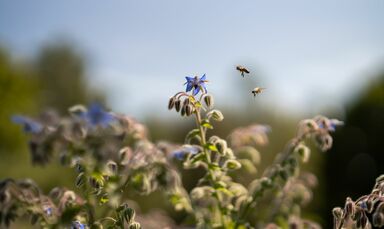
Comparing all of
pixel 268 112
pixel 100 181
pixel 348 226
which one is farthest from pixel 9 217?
pixel 268 112

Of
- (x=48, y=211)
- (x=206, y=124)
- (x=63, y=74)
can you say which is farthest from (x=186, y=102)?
(x=63, y=74)

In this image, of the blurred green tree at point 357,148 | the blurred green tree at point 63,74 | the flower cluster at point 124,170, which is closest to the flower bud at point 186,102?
the flower cluster at point 124,170

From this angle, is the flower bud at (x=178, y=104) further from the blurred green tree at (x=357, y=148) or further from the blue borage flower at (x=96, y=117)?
the blurred green tree at (x=357, y=148)

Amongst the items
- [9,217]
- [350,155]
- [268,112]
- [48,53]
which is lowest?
[9,217]

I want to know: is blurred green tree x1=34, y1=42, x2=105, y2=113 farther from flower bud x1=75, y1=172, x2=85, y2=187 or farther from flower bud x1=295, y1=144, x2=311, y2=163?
flower bud x1=75, y1=172, x2=85, y2=187

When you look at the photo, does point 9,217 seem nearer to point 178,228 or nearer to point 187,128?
point 178,228
